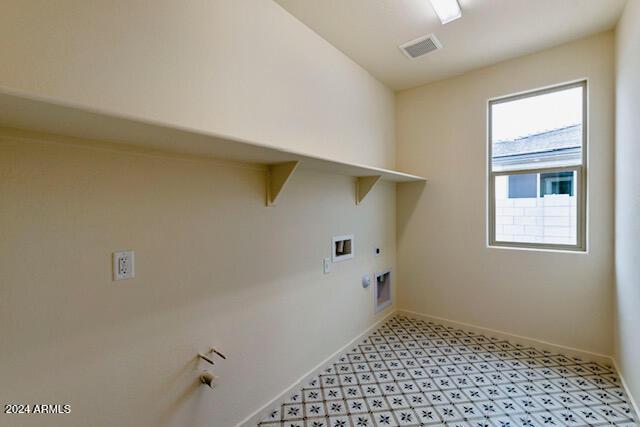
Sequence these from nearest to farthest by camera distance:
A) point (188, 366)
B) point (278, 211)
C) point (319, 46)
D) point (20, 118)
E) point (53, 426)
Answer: point (20, 118), point (53, 426), point (188, 366), point (278, 211), point (319, 46)

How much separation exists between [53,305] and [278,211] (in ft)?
3.94

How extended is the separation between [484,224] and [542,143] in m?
0.93

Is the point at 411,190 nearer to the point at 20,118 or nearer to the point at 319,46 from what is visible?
the point at 319,46

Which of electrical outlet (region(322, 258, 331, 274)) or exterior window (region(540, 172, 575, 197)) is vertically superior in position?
exterior window (region(540, 172, 575, 197))

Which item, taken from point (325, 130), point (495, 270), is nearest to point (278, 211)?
point (325, 130)

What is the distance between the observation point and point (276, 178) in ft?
5.98

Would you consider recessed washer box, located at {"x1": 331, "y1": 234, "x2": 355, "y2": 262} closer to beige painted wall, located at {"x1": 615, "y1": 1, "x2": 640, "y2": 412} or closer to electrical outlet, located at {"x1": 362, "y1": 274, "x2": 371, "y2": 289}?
electrical outlet, located at {"x1": 362, "y1": 274, "x2": 371, "y2": 289}

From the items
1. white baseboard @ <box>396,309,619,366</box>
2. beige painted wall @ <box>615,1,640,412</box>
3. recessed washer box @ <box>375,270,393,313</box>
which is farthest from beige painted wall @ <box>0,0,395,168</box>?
white baseboard @ <box>396,309,619,366</box>

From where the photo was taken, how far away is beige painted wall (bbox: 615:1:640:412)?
177 centimetres

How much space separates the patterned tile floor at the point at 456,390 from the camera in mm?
1793

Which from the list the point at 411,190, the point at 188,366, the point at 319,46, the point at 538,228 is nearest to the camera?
the point at 188,366

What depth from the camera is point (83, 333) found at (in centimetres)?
111

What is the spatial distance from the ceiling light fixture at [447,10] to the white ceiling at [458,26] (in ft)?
0.14

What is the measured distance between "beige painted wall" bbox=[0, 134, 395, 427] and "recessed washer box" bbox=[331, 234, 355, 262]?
27 cm
